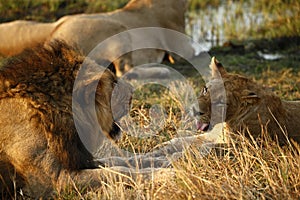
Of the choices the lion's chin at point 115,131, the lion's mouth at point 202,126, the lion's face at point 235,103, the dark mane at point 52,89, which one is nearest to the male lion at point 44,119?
the dark mane at point 52,89

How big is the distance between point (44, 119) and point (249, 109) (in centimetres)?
150

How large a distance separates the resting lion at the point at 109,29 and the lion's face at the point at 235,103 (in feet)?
12.0

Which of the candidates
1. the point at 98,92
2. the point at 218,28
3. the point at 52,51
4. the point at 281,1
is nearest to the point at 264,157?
the point at 98,92

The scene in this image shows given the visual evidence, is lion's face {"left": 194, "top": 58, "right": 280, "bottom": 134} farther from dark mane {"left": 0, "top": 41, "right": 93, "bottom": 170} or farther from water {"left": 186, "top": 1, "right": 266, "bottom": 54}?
water {"left": 186, "top": 1, "right": 266, "bottom": 54}

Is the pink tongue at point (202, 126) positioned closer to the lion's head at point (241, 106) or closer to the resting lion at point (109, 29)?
the lion's head at point (241, 106)

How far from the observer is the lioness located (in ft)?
14.5

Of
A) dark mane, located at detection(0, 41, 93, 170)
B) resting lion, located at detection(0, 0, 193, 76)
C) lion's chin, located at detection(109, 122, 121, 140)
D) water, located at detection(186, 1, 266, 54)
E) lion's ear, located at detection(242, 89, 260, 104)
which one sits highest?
dark mane, located at detection(0, 41, 93, 170)

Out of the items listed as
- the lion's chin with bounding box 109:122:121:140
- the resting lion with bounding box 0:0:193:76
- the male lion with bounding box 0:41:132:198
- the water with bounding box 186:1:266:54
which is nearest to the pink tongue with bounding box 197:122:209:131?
the lion's chin with bounding box 109:122:121:140

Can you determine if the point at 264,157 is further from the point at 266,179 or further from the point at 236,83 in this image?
the point at 236,83

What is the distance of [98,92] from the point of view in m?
4.03

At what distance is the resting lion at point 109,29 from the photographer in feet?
27.8

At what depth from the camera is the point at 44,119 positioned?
3811mm

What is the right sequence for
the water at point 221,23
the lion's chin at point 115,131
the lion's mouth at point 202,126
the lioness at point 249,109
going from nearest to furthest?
the lion's chin at point 115,131
the lioness at point 249,109
the lion's mouth at point 202,126
the water at point 221,23

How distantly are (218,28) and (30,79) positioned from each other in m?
8.16
